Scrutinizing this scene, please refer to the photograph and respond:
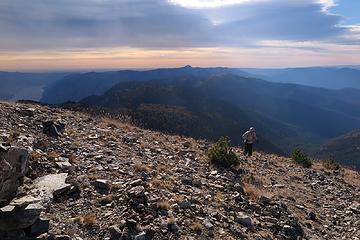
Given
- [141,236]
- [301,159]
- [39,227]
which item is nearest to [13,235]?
[39,227]

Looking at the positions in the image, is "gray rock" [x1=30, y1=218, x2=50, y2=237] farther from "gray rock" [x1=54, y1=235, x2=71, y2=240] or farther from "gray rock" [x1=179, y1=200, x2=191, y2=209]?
"gray rock" [x1=179, y1=200, x2=191, y2=209]

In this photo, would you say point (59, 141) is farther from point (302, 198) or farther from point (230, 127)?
point (230, 127)

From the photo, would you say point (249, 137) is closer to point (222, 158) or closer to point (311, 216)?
point (222, 158)

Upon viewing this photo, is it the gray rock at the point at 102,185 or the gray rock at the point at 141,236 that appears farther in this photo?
the gray rock at the point at 102,185

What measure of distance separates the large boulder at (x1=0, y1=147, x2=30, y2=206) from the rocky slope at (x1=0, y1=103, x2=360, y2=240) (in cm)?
5

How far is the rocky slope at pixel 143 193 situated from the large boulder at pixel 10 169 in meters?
0.05

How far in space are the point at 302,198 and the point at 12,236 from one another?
12.8m

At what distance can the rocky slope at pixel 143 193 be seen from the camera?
31.9 ft

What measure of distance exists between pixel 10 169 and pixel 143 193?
387 cm

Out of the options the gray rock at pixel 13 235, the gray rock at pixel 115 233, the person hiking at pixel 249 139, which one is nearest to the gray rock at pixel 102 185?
the gray rock at pixel 115 233

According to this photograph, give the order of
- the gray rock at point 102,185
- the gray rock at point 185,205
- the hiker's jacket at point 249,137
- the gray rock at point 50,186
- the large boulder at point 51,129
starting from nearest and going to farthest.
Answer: the gray rock at point 50,186
the gray rock at point 185,205
the gray rock at point 102,185
the large boulder at point 51,129
the hiker's jacket at point 249,137

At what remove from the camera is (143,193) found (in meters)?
11.3

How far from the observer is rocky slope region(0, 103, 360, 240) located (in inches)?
383

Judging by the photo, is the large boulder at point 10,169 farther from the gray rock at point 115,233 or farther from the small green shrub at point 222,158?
the small green shrub at point 222,158
